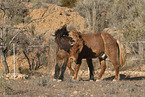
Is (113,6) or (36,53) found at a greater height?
(113,6)

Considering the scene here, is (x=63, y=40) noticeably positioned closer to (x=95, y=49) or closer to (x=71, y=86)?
(x=95, y=49)

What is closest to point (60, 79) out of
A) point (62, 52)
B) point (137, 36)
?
point (62, 52)

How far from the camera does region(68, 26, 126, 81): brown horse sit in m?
9.56

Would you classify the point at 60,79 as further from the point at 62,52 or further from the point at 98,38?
the point at 98,38

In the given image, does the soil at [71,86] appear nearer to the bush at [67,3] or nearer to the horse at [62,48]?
the horse at [62,48]

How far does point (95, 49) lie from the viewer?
9.88 metres

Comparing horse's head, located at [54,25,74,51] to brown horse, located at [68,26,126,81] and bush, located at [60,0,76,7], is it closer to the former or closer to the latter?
brown horse, located at [68,26,126,81]

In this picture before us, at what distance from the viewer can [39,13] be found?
33.8m

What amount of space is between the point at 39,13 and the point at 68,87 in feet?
88.3

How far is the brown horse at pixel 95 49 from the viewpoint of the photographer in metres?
9.56

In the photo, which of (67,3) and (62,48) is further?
(67,3)

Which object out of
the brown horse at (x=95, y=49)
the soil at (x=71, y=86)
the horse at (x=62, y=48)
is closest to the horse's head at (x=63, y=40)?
the horse at (x=62, y=48)

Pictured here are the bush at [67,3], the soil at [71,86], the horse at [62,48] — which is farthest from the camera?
the bush at [67,3]

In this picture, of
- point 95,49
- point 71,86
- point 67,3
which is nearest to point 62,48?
point 95,49
